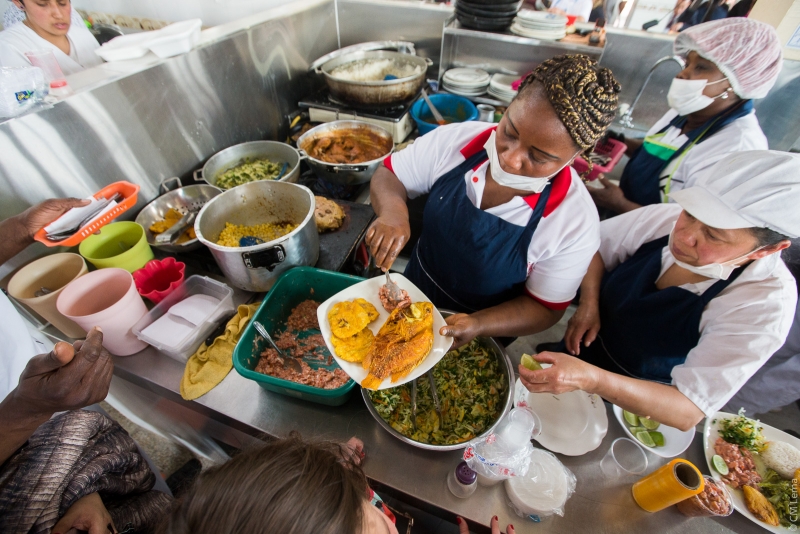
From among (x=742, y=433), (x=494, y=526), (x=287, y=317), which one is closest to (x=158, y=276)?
(x=287, y=317)

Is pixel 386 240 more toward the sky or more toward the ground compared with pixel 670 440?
more toward the sky

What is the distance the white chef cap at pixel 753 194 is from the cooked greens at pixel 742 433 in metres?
0.90

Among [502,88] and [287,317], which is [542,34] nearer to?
[502,88]

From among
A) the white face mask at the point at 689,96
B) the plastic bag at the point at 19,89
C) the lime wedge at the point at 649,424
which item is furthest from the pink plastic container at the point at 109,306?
the white face mask at the point at 689,96

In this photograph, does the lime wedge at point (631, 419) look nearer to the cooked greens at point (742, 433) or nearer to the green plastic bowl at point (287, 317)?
the cooked greens at point (742, 433)

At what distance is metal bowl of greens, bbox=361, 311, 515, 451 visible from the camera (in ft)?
4.81

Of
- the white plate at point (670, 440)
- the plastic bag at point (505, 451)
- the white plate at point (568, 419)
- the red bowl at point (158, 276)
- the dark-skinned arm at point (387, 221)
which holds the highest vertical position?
the dark-skinned arm at point (387, 221)

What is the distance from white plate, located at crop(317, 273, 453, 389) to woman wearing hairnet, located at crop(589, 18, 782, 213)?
200 centimetres

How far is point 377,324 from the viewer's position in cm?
158

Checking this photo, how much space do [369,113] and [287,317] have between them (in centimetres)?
199

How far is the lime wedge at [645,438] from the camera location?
154cm

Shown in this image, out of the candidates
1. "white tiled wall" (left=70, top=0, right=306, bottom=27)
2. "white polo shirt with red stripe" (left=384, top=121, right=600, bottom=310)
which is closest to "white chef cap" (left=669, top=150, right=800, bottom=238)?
"white polo shirt with red stripe" (left=384, top=121, right=600, bottom=310)

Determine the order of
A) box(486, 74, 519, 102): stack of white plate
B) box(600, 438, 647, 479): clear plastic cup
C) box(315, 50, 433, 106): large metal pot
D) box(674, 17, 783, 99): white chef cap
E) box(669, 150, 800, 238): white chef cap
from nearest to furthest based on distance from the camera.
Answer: box(669, 150, 800, 238): white chef cap → box(600, 438, 647, 479): clear plastic cup → box(674, 17, 783, 99): white chef cap → box(315, 50, 433, 106): large metal pot → box(486, 74, 519, 102): stack of white plate

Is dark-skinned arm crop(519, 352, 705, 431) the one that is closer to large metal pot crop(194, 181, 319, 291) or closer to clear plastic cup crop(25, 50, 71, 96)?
large metal pot crop(194, 181, 319, 291)
